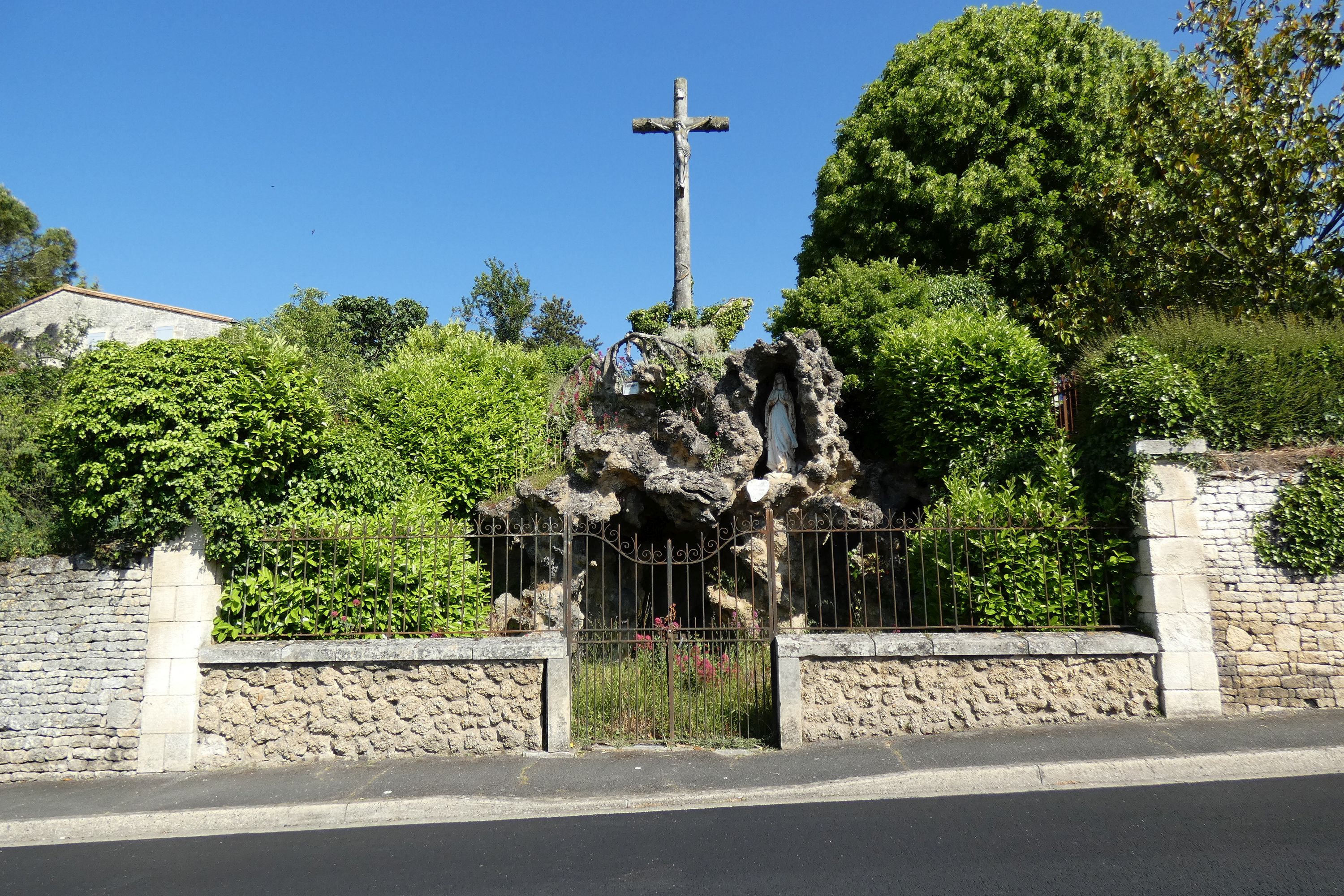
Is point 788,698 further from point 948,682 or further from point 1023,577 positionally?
point 1023,577

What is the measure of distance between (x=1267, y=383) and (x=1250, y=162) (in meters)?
4.26

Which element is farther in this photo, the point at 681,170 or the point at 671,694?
the point at 681,170

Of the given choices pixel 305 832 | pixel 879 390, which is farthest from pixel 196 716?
pixel 879 390

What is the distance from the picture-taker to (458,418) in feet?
36.5

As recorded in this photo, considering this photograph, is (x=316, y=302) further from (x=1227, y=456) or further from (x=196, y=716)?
(x=1227, y=456)

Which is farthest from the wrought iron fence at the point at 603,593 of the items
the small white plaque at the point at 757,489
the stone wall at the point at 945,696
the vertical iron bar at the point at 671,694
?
the small white plaque at the point at 757,489

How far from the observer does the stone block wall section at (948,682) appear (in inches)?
278

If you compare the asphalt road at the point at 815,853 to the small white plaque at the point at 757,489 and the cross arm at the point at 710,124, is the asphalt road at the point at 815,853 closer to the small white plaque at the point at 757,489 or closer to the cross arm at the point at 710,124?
the small white plaque at the point at 757,489

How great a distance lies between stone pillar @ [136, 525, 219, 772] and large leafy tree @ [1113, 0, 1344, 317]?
12.2 metres

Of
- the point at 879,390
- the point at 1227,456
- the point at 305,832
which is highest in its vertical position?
the point at 879,390

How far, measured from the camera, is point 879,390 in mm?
11086

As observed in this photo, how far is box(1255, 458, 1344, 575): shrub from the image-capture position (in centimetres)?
718

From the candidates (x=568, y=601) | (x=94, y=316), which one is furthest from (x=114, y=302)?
(x=568, y=601)

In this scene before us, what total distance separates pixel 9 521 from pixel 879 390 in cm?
1030
